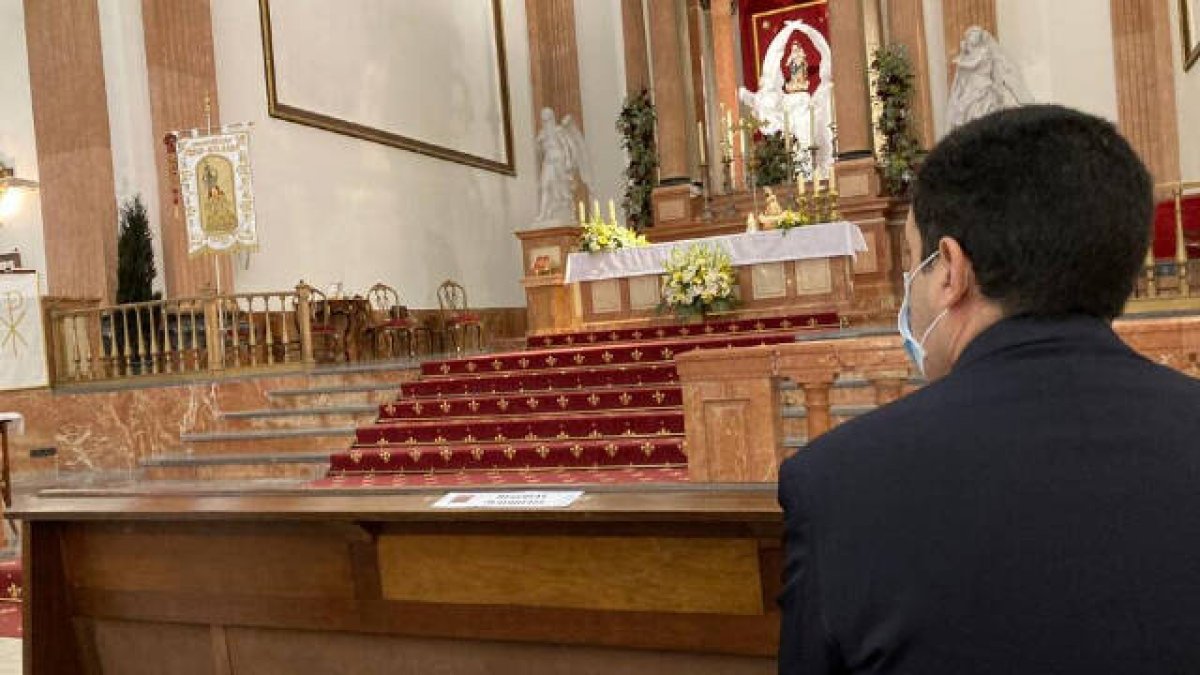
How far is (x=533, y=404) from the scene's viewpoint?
8.75m

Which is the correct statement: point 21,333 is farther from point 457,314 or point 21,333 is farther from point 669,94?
point 669,94

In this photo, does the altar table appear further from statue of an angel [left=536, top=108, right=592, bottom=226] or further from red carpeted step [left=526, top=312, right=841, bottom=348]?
statue of an angel [left=536, top=108, right=592, bottom=226]

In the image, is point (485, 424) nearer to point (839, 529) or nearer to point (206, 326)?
point (206, 326)

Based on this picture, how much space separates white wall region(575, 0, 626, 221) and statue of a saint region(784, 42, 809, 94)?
97.2 inches

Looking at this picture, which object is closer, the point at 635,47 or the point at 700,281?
the point at 700,281

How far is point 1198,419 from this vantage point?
1.08 m

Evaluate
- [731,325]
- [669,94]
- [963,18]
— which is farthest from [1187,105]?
[669,94]

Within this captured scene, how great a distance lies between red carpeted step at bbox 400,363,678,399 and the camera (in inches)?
344

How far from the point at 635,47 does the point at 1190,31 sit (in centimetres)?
697

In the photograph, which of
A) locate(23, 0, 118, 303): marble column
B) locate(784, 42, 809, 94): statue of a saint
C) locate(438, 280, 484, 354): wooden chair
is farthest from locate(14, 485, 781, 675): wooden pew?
locate(784, 42, 809, 94): statue of a saint

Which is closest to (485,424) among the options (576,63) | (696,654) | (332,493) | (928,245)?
(332,493)

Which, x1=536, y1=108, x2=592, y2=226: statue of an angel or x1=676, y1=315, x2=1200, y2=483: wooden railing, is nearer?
x1=676, y1=315, x2=1200, y2=483: wooden railing

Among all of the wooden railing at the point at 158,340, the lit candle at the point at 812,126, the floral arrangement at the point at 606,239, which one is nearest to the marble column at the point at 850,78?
the lit candle at the point at 812,126

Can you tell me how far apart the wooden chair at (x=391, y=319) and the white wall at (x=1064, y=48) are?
786 cm
